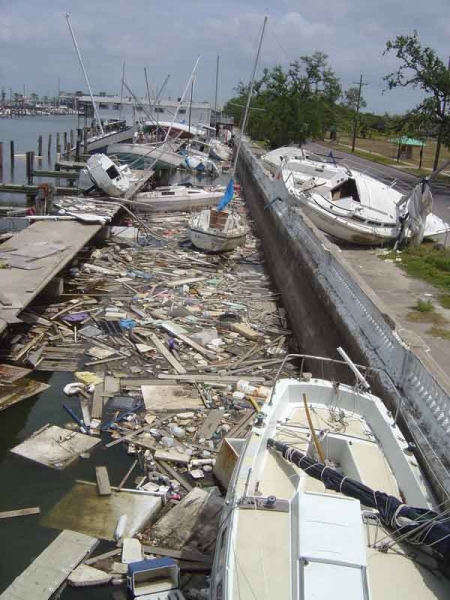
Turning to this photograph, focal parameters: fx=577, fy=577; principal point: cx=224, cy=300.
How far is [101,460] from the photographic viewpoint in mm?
9500

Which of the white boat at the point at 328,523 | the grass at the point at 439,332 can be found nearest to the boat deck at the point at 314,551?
the white boat at the point at 328,523

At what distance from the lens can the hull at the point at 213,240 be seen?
2277 cm

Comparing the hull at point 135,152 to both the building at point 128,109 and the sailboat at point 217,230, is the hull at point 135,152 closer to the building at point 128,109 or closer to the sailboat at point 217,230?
the sailboat at point 217,230

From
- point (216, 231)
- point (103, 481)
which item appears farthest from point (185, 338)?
point (216, 231)

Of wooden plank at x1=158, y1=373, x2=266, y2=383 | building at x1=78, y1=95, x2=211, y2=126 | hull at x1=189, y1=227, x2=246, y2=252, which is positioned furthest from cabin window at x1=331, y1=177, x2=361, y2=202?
building at x1=78, y1=95, x2=211, y2=126

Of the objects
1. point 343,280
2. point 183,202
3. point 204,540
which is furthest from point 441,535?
point 183,202

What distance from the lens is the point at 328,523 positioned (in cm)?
506

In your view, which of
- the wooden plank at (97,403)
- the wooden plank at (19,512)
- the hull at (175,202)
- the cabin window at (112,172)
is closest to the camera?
the wooden plank at (19,512)

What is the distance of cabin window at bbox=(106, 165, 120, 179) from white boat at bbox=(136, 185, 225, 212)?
8.52 feet

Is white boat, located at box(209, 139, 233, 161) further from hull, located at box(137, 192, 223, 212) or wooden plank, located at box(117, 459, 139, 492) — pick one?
wooden plank, located at box(117, 459, 139, 492)

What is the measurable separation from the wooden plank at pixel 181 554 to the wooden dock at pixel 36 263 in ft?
19.2

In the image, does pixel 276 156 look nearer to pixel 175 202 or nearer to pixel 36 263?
pixel 175 202

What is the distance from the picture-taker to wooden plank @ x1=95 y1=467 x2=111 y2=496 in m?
8.64

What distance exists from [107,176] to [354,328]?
19.7 meters
